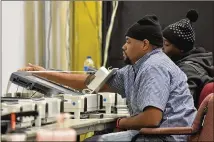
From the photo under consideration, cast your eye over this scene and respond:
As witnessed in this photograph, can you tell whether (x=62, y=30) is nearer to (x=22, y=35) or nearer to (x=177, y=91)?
(x=22, y=35)

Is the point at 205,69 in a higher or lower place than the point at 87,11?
lower

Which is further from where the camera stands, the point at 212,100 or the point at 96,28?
the point at 96,28

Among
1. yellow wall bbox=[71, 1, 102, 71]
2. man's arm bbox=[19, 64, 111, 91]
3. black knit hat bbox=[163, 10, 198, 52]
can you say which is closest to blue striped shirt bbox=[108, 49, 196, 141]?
man's arm bbox=[19, 64, 111, 91]

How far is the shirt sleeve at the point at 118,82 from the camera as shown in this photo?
11.2 feet

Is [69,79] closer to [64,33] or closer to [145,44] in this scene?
[145,44]

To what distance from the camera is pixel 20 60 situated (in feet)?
13.9

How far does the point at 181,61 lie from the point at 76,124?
5.43 ft

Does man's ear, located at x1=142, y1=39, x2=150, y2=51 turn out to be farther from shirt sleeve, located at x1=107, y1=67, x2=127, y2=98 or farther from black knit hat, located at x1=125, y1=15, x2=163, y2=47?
shirt sleeve, located at x1=107, y1=67, x2=127, y2=98

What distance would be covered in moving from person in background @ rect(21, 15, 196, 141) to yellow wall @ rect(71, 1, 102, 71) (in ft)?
6.46

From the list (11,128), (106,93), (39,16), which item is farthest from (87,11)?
(11,128)

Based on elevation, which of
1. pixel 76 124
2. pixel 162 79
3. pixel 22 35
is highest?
pixel 22 35

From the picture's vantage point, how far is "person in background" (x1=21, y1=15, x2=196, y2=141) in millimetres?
2760

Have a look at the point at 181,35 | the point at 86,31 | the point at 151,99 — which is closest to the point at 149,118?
the point at 151,99

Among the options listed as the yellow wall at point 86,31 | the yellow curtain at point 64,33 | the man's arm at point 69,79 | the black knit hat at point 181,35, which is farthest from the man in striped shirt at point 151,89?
the yellow wall at point 86,31
